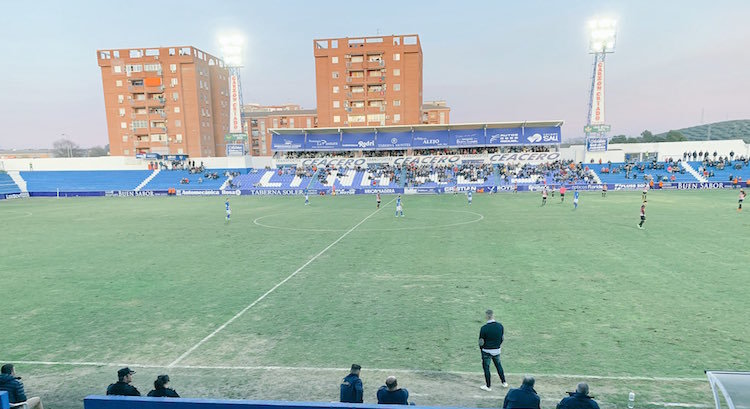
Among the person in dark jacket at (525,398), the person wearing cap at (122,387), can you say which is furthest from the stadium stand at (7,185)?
the person in dark jacket at (525,398)

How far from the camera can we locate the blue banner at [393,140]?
208ft

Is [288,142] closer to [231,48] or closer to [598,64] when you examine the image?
[231,48]

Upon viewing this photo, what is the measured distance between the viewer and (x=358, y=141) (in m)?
64.8

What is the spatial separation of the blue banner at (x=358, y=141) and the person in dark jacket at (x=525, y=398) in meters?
59.9

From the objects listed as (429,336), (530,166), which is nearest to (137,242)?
(429,336)

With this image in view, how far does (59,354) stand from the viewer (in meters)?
9.29

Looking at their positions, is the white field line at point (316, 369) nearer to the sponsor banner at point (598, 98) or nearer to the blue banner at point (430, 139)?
the blue banner at point (430, 139)

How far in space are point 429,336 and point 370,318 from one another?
1837mm

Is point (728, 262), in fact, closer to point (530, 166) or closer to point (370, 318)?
point (370, 318)

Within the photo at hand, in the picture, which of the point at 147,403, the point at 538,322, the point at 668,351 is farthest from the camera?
the point at 538,322

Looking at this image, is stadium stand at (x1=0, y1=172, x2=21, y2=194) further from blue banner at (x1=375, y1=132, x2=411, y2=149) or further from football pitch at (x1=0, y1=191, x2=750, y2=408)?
blue banner at (x1=375, y1=132, x2=411, y2=149)

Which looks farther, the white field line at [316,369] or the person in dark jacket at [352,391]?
the white field line at [316,369]

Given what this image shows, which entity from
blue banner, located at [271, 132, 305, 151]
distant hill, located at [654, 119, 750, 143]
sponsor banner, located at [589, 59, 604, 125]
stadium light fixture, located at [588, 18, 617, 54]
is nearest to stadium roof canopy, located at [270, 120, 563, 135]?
blue banner, located at [271, 132, 305, 151]

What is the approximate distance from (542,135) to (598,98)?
867 cm
